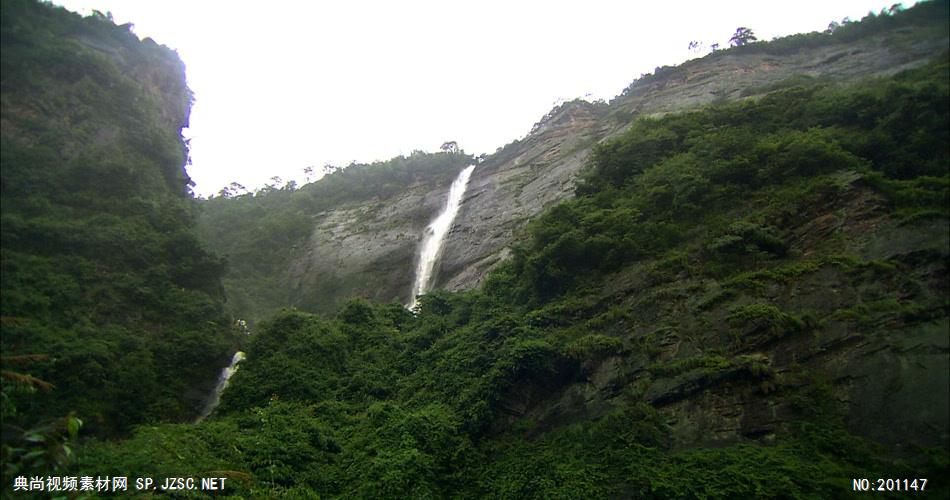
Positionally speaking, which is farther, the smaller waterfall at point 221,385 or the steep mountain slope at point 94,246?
the smaller waterfall at point 221,385

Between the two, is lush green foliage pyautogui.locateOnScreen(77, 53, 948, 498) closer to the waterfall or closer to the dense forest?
the dense forest

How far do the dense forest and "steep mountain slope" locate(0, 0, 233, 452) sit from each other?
0.31 ft

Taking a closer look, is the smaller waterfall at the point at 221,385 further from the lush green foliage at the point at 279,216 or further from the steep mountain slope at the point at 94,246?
the lush green foliage at the point at 279,216

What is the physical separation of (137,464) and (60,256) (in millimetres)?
10009

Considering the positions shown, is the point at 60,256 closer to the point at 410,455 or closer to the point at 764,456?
Answer: the point at 410,455

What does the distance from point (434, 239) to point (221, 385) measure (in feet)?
50.3

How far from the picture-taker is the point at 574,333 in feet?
47.8

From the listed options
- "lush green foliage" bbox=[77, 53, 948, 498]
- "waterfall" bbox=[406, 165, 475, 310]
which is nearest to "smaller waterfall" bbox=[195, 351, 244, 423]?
"lush green foliage" bbox=[77, 53, 948, 498]

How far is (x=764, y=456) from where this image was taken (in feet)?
30.6

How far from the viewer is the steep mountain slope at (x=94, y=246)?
14.2 meters

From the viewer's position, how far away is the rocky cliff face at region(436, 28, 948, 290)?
2505 cm

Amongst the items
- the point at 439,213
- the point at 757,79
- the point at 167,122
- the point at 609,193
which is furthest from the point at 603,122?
the point at 167,122

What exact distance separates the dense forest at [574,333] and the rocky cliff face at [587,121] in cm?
467

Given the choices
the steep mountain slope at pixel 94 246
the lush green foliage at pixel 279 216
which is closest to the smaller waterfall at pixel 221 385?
the steep mountain slope at pixel 94 246
